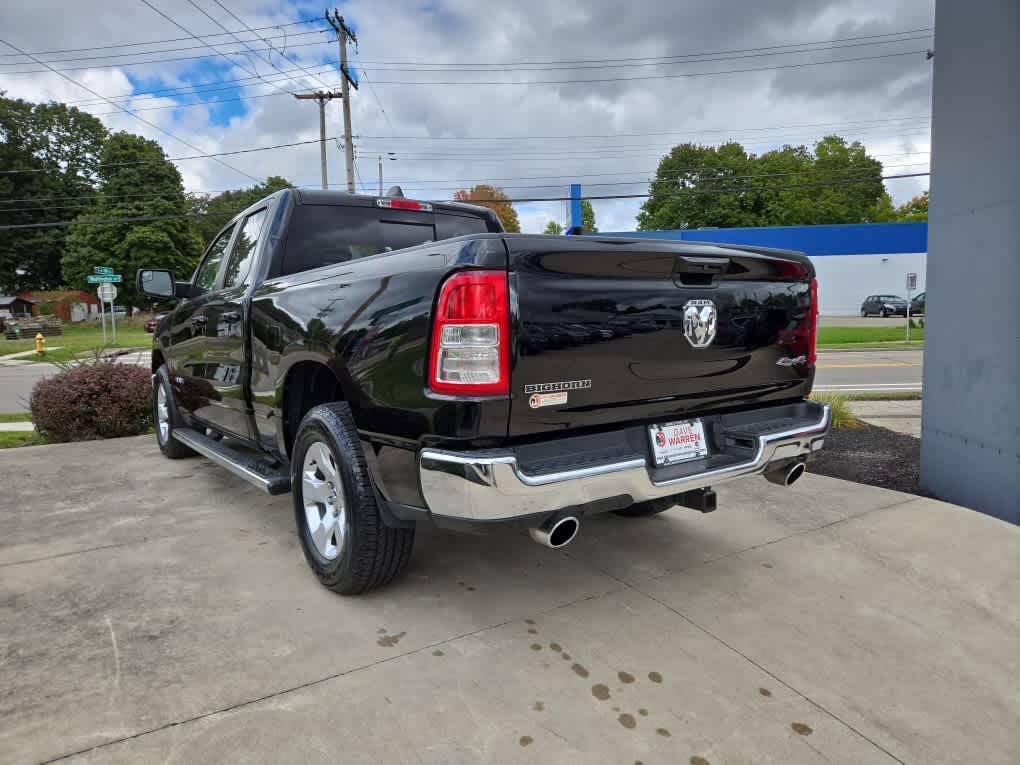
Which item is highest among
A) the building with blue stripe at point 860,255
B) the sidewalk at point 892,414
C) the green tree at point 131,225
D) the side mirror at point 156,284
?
the green tree at point 131,225

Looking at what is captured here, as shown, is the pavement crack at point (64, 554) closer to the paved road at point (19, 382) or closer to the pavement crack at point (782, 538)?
the pavement crack at point (782, 538)

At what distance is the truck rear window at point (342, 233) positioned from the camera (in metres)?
3.74

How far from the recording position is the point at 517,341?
7.28ft

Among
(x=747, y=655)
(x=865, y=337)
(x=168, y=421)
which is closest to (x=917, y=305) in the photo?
(x=865, y=337)

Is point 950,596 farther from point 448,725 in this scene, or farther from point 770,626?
point 448,725

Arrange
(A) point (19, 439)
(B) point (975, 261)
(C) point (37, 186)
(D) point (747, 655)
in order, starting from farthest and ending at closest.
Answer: (C) point (37, 186) → (A) point (19, 439) → (B) point (975, 261) → (D) point (747, 655)

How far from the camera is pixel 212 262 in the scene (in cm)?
486

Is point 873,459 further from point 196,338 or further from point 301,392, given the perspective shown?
point 196,338

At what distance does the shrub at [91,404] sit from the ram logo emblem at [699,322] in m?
6.46

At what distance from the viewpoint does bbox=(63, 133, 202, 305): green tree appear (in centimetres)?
4259

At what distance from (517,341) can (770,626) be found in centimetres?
163

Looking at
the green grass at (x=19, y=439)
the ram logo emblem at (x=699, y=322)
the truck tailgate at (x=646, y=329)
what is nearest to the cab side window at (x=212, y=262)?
the truck tailgate at (x=646, y=329)

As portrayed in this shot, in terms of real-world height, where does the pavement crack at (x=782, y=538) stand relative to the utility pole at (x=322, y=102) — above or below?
below

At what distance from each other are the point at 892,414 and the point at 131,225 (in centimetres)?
4679
